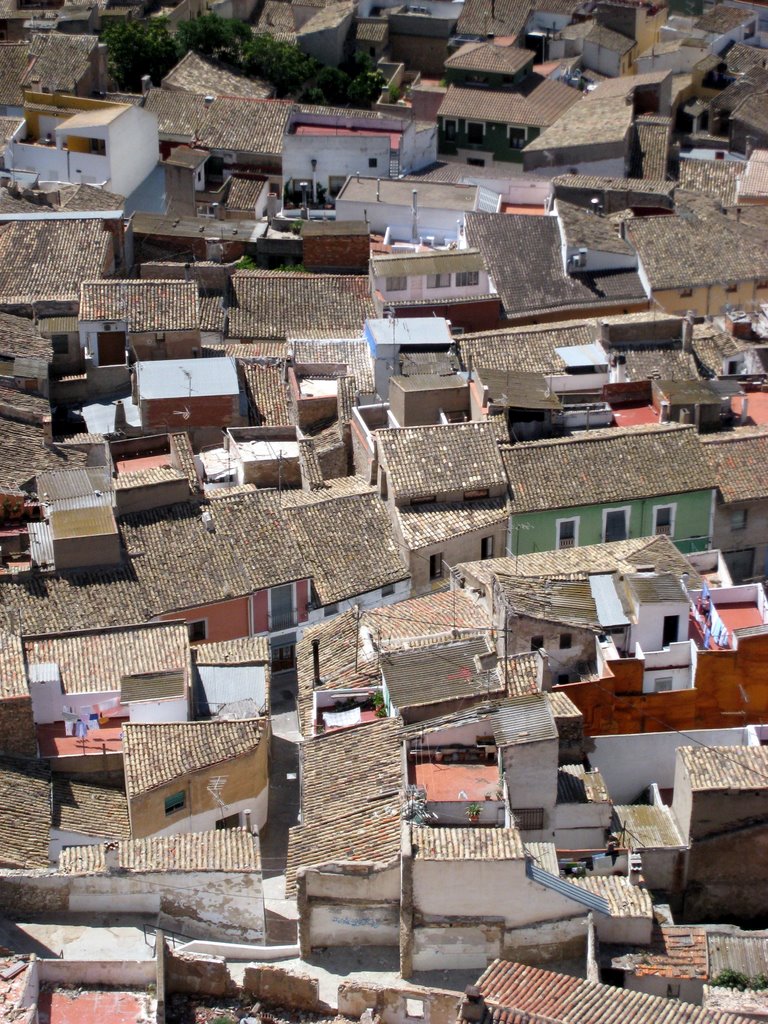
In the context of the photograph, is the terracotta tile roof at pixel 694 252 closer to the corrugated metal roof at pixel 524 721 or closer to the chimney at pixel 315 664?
the chimney at pixel 315 664

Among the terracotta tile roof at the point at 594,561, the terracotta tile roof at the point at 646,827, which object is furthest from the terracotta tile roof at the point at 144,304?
the terracotta tile roof at the point at 646,827

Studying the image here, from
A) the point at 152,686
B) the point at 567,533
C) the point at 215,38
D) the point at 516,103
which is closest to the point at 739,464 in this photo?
the point at 567,533

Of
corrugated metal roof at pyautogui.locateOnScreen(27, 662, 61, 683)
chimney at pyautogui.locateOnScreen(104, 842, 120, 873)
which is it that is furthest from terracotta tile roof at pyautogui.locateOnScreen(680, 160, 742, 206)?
chimney at pyautogui.locateOnScreen(104, 842, 120, 873)

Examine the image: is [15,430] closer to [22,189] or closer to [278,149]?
[22,189]

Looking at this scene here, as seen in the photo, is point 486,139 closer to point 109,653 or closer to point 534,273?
point 534,273

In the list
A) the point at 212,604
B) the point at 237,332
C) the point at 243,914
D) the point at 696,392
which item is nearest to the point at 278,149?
the point at 237,332

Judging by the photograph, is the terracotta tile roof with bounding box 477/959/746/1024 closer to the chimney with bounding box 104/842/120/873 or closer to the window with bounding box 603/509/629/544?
the chimney with bounding box 104/842/120/873
